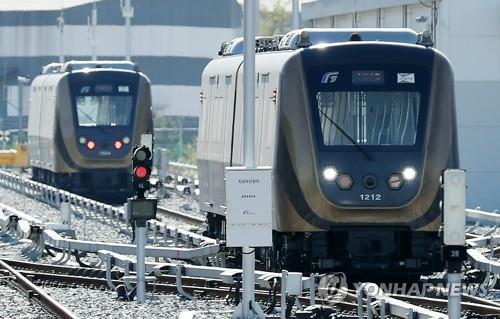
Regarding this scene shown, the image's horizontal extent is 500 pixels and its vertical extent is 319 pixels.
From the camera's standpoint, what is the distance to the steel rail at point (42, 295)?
15970 millimetres

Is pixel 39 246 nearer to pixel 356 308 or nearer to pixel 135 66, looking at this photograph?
pixel 356 308

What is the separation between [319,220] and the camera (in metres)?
18.1

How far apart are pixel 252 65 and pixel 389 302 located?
8.78ft

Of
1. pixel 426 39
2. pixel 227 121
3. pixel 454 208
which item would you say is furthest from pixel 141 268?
pixel 454 208

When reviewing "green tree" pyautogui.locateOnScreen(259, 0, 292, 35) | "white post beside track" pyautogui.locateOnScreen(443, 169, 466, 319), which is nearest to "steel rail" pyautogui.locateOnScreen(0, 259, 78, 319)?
"white post beside track" pyautogui.locateOnScreen(443, 169, 466, 319)

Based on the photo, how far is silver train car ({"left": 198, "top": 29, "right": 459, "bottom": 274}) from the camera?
1812cm

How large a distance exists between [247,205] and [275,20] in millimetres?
104391

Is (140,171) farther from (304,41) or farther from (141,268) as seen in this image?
(304,41)

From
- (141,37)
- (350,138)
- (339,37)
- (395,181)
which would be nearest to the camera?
(395,181)

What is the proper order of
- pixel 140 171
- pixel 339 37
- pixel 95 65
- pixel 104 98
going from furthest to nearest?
1. pixel 95 65
2. pixel 104 98
3. pixel 339 37
4. pixel 140 171

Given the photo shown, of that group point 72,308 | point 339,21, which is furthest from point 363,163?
point 339,21

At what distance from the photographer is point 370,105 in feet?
60.8

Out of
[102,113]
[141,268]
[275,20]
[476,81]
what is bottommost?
[141,268]

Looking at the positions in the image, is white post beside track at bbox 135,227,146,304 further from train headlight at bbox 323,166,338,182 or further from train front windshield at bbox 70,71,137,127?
train front windshield at bbox 70,71,137,127
